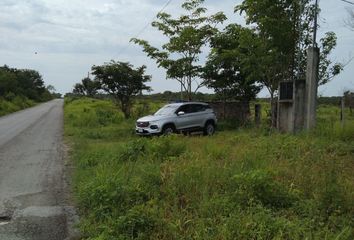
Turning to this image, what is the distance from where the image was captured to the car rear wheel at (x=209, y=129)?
22.5 m

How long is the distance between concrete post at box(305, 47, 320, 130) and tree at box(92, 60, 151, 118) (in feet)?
51.5

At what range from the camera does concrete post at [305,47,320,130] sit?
17047 millimetres

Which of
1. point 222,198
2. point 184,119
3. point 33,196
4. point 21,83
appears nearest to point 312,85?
point 184,119

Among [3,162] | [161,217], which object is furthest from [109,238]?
[3,162]

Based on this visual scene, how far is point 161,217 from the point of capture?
6.54m

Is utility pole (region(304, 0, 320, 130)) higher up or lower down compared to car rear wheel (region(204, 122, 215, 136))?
higher up

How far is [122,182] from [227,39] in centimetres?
1778

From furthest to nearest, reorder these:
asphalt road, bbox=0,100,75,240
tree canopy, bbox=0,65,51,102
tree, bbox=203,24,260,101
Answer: tree canopy, bbox=0,65,51,102 → tree, bbox=203,24,260,101 → asphalt road, bbox=0,100,75,240

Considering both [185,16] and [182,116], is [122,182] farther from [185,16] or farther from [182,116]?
[185,16]

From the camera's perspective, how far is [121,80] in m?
30.8

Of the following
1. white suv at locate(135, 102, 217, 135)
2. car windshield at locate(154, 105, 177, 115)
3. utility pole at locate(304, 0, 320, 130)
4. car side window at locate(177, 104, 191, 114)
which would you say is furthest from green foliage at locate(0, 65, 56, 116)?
utility pole at locate(304, 0, 320, 130)

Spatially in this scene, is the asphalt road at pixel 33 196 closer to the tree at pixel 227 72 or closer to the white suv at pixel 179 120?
the white suv at pixel 179 120

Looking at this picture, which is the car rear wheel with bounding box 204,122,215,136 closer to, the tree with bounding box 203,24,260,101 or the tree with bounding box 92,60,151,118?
the tree with bounding box 203,24,260,101

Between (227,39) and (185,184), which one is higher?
(227,39)
